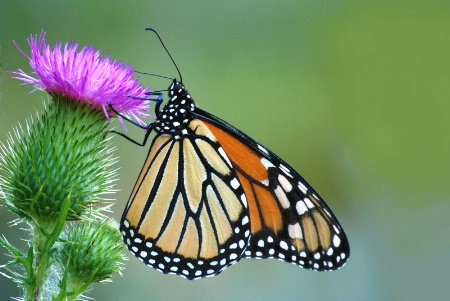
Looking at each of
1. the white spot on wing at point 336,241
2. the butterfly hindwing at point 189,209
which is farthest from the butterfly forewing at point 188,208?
the white spot on wing at point 336,241

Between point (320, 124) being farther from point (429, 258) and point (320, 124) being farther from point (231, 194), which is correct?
point (231, 194)

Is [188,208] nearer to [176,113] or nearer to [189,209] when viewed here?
[189,209]

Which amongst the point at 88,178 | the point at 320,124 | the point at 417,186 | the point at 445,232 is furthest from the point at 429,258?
the point at 88,178

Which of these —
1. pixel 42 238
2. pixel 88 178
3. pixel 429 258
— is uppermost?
pixel 429 258

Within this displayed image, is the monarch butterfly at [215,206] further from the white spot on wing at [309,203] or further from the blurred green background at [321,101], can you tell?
the blurred green background at [321,101]

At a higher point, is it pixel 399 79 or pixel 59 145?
pixel 399 79

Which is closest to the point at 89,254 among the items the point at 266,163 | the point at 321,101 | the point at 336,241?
the point at 266,163
